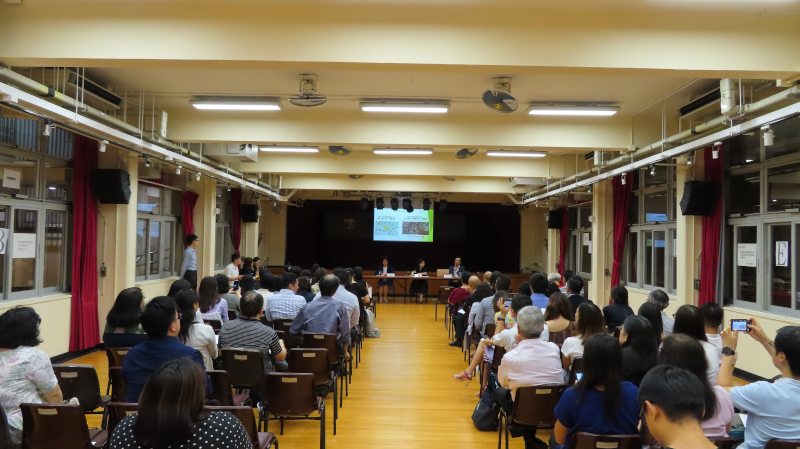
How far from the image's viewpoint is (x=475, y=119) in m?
7.25

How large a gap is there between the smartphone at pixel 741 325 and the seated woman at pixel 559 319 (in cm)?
139

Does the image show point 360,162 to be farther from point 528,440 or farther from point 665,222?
point 528,440

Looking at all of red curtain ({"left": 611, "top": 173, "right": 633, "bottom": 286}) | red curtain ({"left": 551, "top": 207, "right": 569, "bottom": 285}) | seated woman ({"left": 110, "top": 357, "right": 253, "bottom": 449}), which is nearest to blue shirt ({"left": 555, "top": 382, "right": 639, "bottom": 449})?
seated woman ({"left": 110, "top": 357, "right": 253, "bottom": 449})

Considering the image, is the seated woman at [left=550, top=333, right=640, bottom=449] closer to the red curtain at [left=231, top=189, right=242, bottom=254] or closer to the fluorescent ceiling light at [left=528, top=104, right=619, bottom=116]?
the fluorescent ceiling light at [left=528, top=104, right=619, bottom=116]

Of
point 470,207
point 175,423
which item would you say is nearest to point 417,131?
point 175,423

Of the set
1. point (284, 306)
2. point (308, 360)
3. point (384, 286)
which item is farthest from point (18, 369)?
point (384, 286)

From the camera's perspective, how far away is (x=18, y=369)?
262 centimetres

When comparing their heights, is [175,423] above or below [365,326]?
above

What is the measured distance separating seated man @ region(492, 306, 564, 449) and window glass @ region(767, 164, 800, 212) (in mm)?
4087

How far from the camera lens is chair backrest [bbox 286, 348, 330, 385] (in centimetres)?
417

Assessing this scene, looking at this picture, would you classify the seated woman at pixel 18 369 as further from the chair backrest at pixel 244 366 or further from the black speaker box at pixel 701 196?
the black speaker box at pixel 701 196

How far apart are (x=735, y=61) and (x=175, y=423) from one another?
451 centimetres

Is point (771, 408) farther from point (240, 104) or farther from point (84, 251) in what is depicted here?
point (84, 251)

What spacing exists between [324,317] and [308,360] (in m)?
0.90
